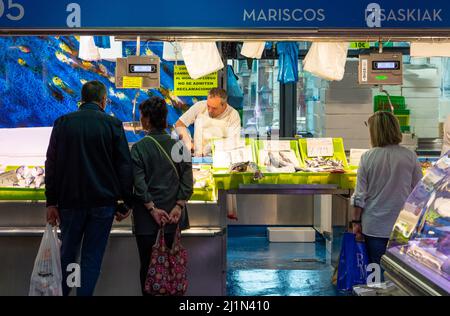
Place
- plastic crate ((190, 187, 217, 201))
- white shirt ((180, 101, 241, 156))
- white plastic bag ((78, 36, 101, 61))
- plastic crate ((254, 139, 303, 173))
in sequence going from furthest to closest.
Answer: white shirt ((180, 101, 241, 156)) → white plastic bag ((78, 36, 101, 61)) → plastic crate ((254, 139, 303, 173)) → plastic crate ((190, 187, 217, 201))

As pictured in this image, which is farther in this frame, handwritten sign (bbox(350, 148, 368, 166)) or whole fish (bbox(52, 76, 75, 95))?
whole fish (bbox(52, 76, 75, 95))

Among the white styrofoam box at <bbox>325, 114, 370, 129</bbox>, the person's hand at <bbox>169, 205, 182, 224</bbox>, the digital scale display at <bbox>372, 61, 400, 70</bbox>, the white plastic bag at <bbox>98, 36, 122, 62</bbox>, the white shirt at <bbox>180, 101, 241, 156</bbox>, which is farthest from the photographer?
the white styrofoam box at <bbox>325, 114, 370, 129</bbox>

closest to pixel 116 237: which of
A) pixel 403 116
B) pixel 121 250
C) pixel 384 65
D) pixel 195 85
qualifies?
pixel 121 250

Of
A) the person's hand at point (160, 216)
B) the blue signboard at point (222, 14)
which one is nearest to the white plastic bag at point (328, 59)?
the blue signboard at point (222, 14)

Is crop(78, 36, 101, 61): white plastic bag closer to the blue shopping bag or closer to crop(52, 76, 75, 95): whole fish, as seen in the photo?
crop(52, 76, 75, 95): whole fish

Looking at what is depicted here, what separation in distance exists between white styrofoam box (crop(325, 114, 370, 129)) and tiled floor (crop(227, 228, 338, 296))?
1.64 metres

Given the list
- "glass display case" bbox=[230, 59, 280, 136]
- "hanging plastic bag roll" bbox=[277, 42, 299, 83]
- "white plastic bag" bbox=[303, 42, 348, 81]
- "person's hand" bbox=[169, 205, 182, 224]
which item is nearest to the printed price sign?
"person's hand" bbox=[169, 205, 182, 224]

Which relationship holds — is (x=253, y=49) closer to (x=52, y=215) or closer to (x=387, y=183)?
(x=387, y=183)

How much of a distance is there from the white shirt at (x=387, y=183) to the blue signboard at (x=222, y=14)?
96cm

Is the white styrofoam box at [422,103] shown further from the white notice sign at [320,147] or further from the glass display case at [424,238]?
the glass display case at [424,238]

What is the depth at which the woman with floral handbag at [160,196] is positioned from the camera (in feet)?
17.8

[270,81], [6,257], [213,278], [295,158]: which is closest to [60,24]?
[6,257]

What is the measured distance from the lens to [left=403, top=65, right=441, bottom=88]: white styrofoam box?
10.7m
